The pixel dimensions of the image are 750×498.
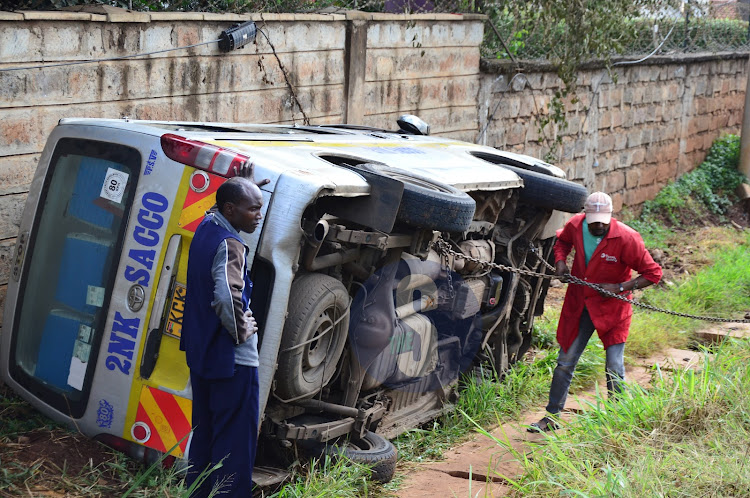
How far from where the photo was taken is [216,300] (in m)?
3.75

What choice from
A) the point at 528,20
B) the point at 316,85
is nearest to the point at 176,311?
the point at 316,85

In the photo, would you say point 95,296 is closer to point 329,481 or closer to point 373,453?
point 329,481

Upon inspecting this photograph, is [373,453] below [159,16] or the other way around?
below

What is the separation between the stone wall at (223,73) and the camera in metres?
5.43

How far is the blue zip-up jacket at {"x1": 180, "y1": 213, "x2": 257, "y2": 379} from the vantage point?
3.75 meters

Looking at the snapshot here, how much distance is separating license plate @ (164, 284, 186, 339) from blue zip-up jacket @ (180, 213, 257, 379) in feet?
0.95

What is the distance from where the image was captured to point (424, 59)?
29.7ft

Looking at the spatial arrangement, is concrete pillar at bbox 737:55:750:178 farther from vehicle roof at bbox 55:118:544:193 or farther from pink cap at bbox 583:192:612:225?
pink cap at bbox 583:192:612:225

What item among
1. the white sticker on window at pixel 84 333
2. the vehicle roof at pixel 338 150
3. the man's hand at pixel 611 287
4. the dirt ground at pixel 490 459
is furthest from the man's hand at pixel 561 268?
the white sticker on window at pixel 84 333

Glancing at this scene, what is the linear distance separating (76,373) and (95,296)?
1.27ft

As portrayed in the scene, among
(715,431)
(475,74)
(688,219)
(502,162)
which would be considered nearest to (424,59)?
(475,74)

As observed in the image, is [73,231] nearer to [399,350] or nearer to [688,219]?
[399,350]

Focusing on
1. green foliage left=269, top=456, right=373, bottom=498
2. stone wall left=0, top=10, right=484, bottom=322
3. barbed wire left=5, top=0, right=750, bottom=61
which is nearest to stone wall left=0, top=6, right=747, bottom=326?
stone wall left=0, top=10, right=484, bottom=322

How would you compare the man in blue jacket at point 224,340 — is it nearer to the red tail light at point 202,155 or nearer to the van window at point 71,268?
the red tail light at point 202,155
